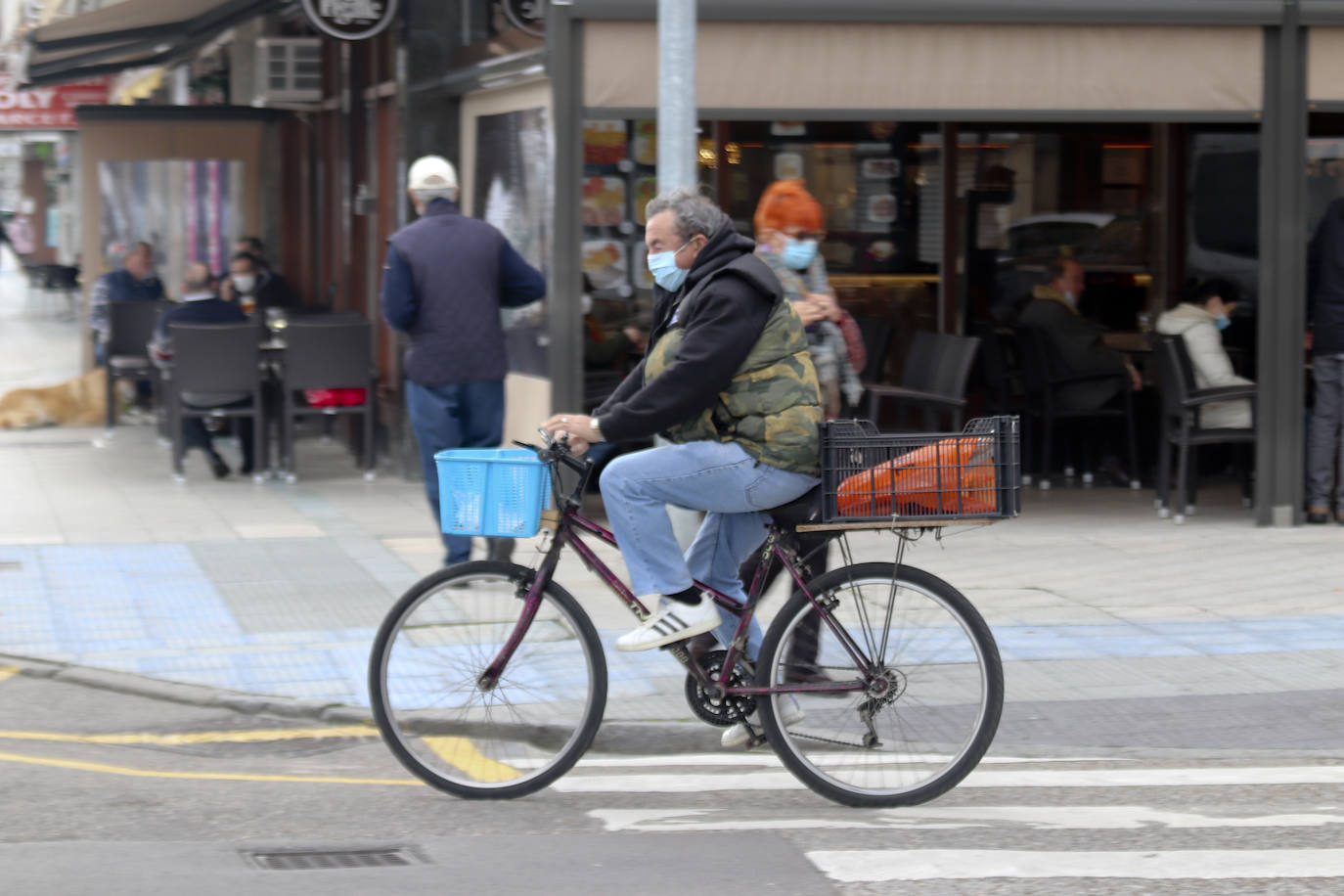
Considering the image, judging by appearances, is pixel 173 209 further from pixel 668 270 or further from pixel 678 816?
pixel 678 816

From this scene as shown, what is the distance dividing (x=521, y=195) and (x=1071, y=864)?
6982 mm

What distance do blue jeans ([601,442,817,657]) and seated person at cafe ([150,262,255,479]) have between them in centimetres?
769

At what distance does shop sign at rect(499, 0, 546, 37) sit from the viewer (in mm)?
10273

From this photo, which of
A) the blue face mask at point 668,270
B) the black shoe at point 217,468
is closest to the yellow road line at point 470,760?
the blue face mask at point 668,270

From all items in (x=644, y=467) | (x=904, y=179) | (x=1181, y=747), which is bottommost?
(x=1181, y=747)

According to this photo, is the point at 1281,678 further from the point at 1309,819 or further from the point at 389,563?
the point at 389,563

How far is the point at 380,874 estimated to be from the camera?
4.49 meters

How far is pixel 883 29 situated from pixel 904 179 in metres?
3.46

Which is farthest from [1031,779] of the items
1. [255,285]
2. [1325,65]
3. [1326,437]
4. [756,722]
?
[255,285]

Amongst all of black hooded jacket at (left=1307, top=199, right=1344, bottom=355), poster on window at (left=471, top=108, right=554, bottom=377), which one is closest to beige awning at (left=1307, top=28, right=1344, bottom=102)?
black hooded jacket at (left=1307, top=199, right=1344, bottom=355)

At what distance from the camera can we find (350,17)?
12109mm

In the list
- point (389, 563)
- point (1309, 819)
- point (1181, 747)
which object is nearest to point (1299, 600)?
point (1181, 747)

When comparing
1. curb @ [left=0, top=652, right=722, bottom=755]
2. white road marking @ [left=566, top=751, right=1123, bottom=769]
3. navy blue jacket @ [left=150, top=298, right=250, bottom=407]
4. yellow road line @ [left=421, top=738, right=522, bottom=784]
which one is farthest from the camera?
navy blue jacket @ [left=150, top=298, right=250, bottom=407]

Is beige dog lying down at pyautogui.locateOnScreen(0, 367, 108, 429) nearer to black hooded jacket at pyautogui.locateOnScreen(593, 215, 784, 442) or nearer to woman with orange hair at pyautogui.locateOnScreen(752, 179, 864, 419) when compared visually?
woman with orange hair at pyautogui.locateOnScreen(752, 179, 864, 419)
